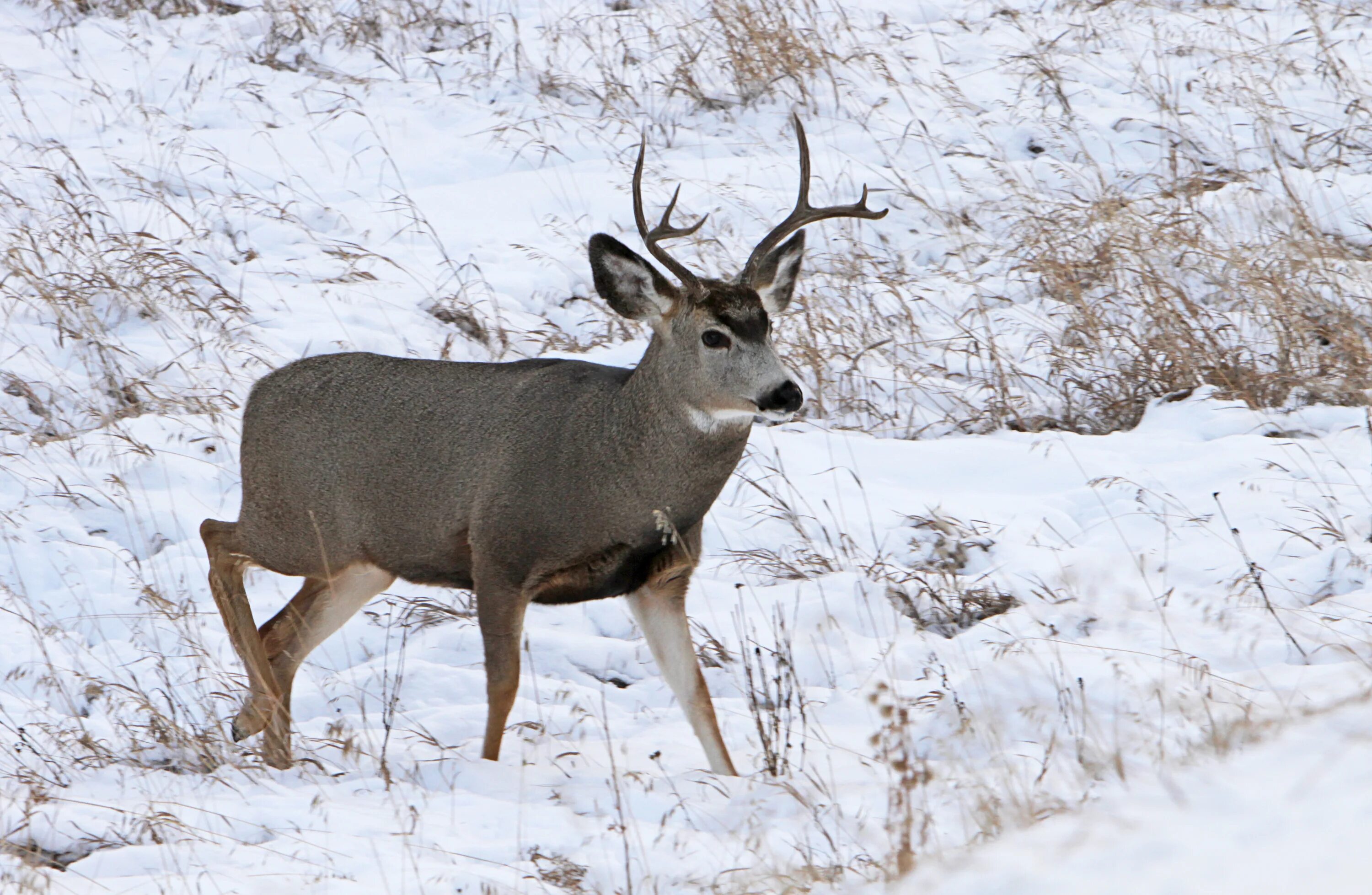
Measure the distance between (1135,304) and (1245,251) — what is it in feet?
3.31

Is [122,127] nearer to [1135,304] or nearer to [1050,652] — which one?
[1135,304]

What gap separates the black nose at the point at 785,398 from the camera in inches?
161

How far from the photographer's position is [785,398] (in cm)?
410

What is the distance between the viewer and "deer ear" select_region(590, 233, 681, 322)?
4496 mm

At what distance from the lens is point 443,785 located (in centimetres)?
398

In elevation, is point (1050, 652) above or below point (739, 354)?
below

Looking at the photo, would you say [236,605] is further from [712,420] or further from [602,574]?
[712,420]

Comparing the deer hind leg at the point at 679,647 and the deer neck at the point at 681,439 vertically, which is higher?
the deer neck at the point at 681,439

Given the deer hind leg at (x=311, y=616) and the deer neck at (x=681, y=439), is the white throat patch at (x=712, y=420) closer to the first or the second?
the deer neck at (x=681, y=439)

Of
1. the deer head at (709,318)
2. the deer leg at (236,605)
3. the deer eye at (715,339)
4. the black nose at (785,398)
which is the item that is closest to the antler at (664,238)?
the deer head at (709,318)

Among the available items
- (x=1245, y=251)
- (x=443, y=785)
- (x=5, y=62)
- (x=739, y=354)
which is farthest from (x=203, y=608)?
(x=5, y=62)

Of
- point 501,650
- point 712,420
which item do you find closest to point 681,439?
point 712,420

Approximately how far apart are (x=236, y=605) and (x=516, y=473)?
108 centimetres

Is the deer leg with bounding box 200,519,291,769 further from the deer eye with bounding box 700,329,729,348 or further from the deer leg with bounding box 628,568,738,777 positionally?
the deer eye with bounding box 700,329,729,348
